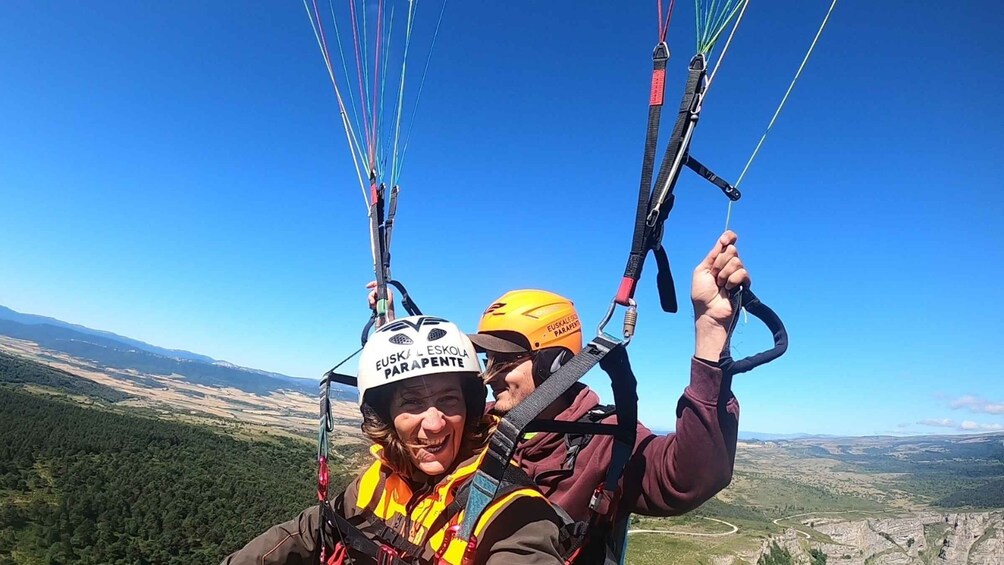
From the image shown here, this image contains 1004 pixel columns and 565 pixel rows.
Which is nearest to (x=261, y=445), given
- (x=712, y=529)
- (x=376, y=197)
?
(x=712, y=529)

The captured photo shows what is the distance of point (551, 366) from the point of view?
352 cm

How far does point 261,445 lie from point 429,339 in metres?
114

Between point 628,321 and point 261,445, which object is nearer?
point 628,321

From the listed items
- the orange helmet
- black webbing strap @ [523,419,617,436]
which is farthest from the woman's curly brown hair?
the orange helmet

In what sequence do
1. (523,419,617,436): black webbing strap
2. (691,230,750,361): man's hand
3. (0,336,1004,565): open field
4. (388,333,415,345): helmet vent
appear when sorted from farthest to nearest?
(0,336,1004,565): open field, (388,333,415,345): helmet vent, (691,230,750,361): man's hand, (523,419,617,436): black webbing strap

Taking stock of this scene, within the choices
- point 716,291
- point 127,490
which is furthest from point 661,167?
point 127,490

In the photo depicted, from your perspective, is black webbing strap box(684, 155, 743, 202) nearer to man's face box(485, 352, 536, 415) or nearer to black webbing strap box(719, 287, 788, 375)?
black webbing strap box(719, 287, 788, 375)

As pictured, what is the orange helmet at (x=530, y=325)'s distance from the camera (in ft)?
11.5

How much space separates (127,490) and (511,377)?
9156 centimetres

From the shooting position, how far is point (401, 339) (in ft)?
8.58

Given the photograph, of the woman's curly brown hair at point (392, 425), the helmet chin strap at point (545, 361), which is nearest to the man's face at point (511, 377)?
the helmet chin strap at point (545, 361)

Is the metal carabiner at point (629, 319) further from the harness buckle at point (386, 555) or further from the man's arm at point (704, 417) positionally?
the harness buckle at point (386, 555)

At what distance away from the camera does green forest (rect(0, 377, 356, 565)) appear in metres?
65.7

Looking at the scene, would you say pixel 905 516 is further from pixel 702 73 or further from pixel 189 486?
pixel 702 73
